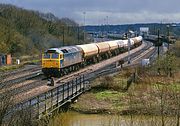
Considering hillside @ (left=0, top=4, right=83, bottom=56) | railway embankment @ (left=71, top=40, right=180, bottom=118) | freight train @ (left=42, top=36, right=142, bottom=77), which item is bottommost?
railway embankment @ (left=71, top=40, right=180, bottom=118)

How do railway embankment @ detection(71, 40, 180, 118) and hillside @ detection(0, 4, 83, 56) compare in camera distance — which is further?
hillside @ detection(0, 4, 83, 56)

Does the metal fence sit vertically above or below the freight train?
below

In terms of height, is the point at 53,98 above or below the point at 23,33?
below

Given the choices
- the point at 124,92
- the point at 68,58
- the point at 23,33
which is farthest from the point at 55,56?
the point at 23,33

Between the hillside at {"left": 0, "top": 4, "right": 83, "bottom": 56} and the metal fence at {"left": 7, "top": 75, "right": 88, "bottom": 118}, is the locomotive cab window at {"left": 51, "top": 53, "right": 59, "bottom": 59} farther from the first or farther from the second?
the hillside at {"left": 0, "top": 4, "right": 83, "bottom": 56}

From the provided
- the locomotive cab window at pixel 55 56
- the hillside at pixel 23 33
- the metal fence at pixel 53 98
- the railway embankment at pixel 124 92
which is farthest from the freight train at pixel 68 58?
the hillside at pixel 23 33

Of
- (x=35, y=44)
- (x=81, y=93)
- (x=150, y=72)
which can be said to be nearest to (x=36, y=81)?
(x=81, y=93)

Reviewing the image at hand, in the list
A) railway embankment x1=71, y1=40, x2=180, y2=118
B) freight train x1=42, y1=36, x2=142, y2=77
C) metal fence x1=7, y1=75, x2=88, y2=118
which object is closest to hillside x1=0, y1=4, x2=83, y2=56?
freight train x1=42, y1=36, x2=142, y2=77

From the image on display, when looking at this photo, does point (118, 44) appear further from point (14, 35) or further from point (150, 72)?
point (150, 72)

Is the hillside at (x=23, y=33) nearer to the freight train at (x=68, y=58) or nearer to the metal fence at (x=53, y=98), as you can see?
the freight train at (x=68, y=58)

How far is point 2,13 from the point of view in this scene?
10500cm

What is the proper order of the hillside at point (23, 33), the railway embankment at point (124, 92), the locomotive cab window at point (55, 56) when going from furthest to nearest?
the hillside at point (23, 33) < the locomotive cab window at point (55, 56) < the railway embankment at point (124, 92)

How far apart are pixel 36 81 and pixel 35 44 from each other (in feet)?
184

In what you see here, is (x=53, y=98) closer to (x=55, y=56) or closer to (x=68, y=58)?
(x=55, y=56)
